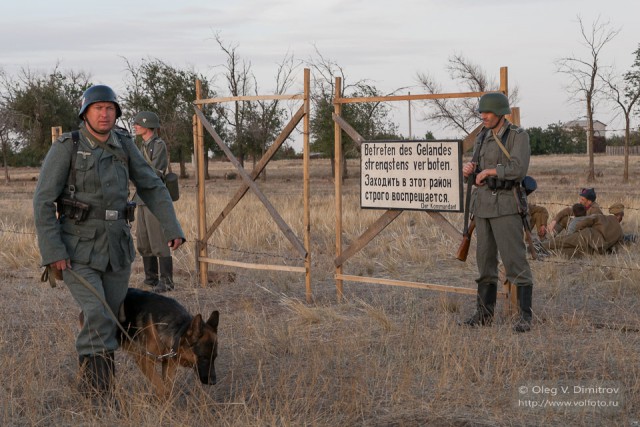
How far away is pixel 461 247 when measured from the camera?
757 centimetres

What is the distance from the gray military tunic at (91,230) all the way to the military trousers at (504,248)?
131 inches

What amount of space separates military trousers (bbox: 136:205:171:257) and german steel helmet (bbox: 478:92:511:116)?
13.9ft

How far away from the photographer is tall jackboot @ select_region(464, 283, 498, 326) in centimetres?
732

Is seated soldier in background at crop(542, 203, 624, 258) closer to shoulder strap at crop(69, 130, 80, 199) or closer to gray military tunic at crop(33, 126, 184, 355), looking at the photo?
gray military tunic at crop(33, 126, 184, 355)

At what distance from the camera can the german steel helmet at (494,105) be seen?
700 centimetres

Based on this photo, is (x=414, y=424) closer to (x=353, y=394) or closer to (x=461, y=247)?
(x=353, y=394)

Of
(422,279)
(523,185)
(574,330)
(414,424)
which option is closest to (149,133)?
(422,279)

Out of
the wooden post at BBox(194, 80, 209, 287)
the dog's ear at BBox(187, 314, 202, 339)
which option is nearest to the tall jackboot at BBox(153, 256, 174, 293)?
the wooden post at BBox(194, 80, 209, 287)

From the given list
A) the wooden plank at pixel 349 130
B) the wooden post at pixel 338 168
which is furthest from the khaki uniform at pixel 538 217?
the wooden plank at pixel 349 130

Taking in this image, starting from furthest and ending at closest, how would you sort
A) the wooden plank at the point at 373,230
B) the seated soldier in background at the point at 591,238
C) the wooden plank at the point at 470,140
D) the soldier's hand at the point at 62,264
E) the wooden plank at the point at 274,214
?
1. the seated soldier in background at the point at 591,238
2. the wooden plank at the point at 274,214
3. the wooden plank at the point at 373,230
4. the wooden plank at the point at 470,140
5. the soldier's hand at the point at 62,264

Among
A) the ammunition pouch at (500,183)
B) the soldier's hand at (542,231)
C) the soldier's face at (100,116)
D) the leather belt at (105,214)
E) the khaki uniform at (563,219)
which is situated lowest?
the soldier's hand at (542,231)

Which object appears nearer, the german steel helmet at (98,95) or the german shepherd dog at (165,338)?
the german shepherd dog at (165,338)

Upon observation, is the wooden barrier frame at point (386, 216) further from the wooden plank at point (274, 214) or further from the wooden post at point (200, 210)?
the wooden post at point (200, 210)

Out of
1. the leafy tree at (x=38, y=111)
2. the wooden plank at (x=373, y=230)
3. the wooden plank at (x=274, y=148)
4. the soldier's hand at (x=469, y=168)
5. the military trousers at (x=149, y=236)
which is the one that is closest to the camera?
the soldier's hand at (x=469, y=168)
